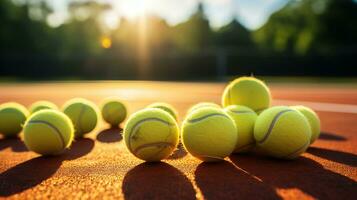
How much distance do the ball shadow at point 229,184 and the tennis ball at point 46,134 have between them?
1504 mm

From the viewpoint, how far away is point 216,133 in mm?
3543

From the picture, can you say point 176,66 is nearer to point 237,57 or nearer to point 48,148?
point 237,57

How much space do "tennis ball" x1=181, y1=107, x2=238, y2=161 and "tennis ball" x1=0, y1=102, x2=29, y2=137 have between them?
2856 mm

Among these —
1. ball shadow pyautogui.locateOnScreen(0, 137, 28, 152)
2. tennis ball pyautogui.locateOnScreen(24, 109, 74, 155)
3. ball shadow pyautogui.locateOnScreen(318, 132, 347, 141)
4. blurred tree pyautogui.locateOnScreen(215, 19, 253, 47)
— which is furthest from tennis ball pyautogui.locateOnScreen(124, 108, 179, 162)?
blurred tree pyautogui.locateOnScreen(215, 19, 253, 47)

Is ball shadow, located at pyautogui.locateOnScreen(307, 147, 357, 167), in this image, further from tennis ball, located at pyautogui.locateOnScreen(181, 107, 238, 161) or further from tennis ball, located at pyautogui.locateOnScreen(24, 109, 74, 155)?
tennis ball, located at pyautogui.locateOnScreen(24, 109, 74, 155)

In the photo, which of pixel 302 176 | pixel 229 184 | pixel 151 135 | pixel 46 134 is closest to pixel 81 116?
pixel 46 134

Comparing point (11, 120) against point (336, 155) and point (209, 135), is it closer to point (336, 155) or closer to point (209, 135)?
point (209, 135)

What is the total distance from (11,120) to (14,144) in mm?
484

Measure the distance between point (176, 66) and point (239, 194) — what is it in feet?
98.8

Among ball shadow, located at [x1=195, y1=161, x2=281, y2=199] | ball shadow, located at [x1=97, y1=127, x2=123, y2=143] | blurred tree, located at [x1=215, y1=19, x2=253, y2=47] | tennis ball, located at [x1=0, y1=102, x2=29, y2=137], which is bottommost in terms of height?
ball shadow, located at [x1=97, y1=127, x2=123, y2=143]

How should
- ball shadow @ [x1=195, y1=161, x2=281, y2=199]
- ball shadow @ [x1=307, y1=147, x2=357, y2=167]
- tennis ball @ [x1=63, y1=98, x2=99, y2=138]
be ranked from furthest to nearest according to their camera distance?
tennis ball @ [x1=63, y1=98, x2=99, y2=138] < ball shadow @ [x1=307, y1=147, x2=357, y2=167] < ball shadow @ [x1=195, y1=161, x2=281, y2=199]

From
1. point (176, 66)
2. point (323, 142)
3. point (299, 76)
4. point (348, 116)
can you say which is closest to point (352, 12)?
point (299, 76)

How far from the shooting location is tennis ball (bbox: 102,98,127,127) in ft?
21.4

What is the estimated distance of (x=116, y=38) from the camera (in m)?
55.0
